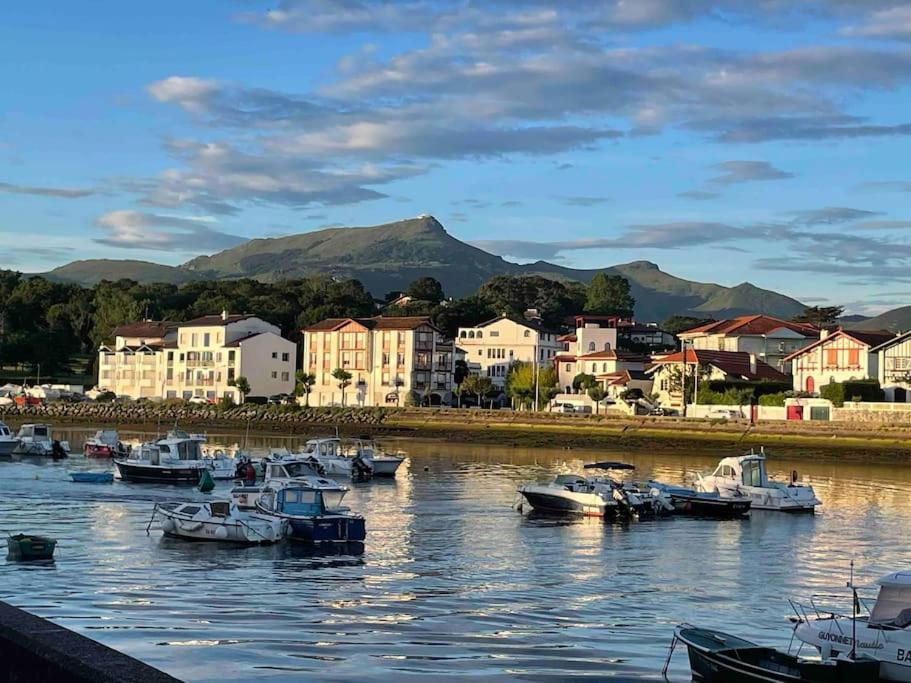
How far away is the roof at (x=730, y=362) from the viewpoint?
108 meters

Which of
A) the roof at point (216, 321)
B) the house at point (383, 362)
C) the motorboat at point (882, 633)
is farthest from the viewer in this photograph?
the roof at point (216, 321)

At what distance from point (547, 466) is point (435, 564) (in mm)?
38489

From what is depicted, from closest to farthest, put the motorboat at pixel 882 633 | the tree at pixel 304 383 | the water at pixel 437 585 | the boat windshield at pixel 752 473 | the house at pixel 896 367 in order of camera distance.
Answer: the motorboat at pixel 882 633
the water at pixel 437 585
the boat windshield at pixel 752 473
the house at pixel 896 367
the tree at pixel 304 383

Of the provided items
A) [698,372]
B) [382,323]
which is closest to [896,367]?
[698,372]

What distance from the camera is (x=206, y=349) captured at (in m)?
133

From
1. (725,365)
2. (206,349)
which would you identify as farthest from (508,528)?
(206,349)

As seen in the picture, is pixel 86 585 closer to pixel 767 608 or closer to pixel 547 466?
pixel 767 608

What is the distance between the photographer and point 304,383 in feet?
422

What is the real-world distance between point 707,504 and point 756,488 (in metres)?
3.63

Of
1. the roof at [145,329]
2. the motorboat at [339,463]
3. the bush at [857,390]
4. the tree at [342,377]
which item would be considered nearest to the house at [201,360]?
the roof at [145,329]

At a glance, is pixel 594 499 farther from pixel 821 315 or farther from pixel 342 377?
pixel 821 315

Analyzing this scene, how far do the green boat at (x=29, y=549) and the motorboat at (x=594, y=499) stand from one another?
19386 mm

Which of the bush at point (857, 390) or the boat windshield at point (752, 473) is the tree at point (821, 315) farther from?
the boat windshield at point (752, 473)

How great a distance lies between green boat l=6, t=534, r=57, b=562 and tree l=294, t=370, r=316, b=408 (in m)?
98.4
